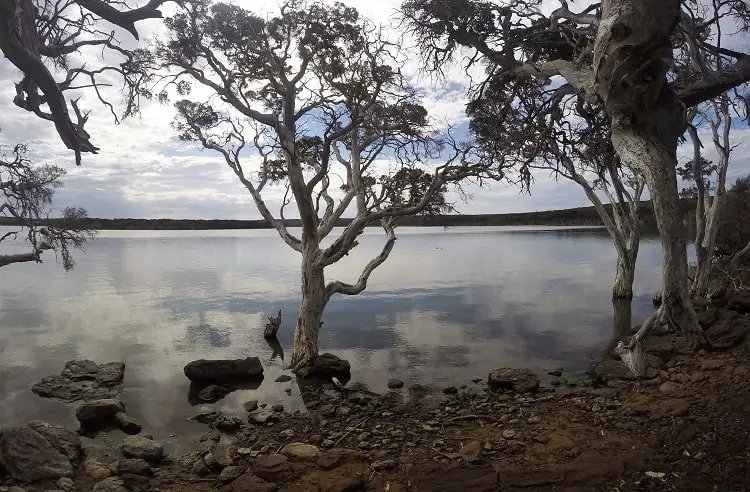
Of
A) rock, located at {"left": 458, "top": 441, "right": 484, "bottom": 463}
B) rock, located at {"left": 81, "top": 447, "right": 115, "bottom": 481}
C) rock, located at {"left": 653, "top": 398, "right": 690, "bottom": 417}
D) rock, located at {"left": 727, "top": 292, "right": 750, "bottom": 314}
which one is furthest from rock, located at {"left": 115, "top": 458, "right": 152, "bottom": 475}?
rock, located at {"left": 727, "top": 292, "right": 750, "bottom": 314}

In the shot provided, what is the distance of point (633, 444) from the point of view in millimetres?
5348

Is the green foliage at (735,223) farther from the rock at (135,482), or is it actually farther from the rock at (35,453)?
the rock at (35,453)

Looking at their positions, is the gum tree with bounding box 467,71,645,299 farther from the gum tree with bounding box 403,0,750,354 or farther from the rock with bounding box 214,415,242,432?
the rock with bounding box 214,415,242,432

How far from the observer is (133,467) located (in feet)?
20.6

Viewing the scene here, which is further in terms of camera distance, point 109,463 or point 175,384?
point 175,384

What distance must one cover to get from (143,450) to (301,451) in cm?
241

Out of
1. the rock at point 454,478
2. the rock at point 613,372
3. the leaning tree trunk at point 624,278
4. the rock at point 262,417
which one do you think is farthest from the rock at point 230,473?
the leaning tree trunk at point 624,278

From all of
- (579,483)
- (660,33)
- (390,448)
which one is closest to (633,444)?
(579,483)

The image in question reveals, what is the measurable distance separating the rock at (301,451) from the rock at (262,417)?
204 centimetres

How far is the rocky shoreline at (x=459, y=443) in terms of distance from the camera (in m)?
4.84

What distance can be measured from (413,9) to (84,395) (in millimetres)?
10400

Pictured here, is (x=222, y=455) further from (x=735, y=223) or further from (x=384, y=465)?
(x=735, y=223)

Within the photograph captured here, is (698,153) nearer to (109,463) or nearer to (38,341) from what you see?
(109,463)

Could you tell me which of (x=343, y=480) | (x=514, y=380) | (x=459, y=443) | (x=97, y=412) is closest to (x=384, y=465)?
(x=343, y=480)
